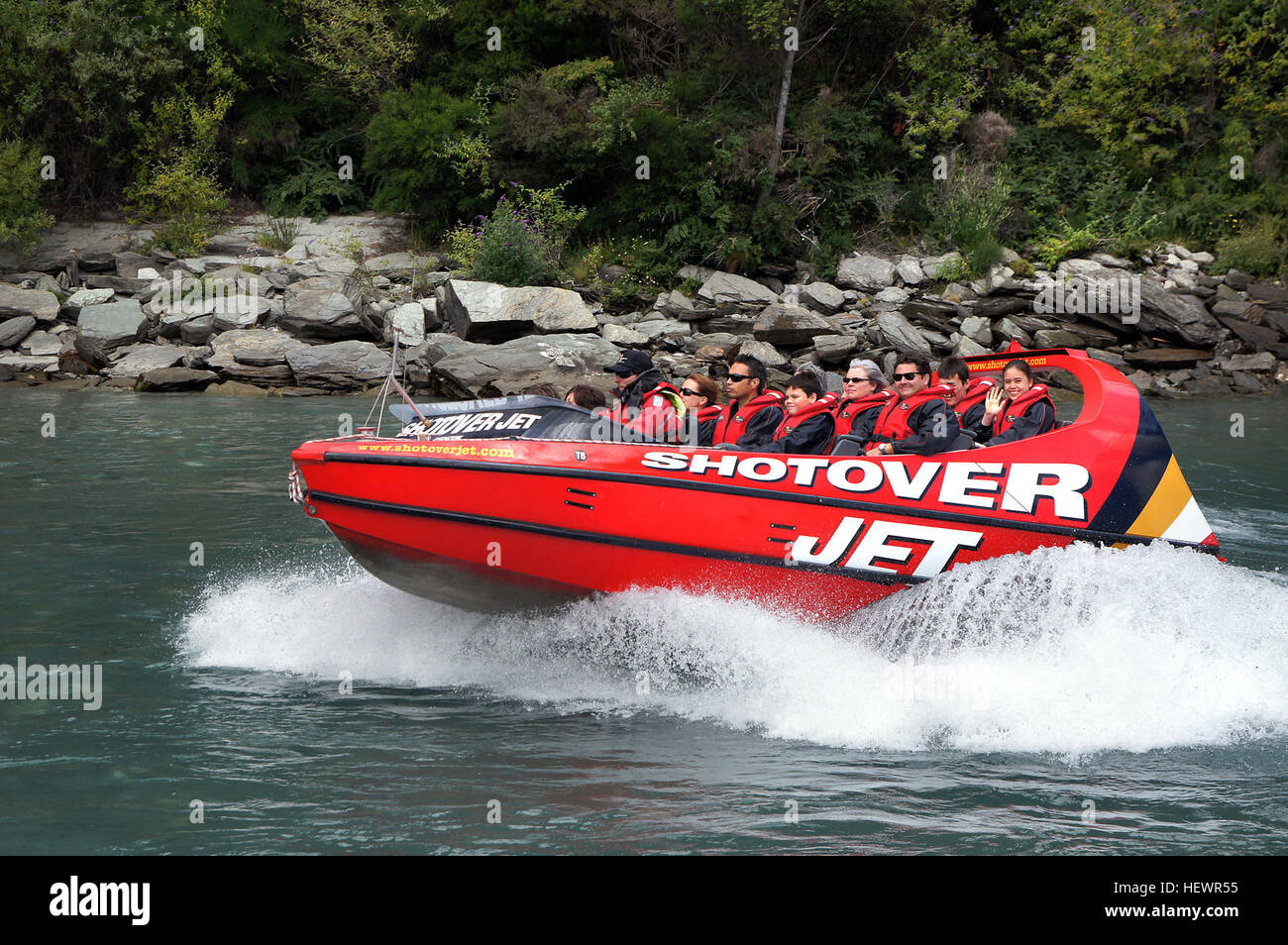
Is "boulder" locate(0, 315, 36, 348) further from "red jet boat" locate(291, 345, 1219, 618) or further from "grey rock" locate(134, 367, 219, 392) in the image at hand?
"red jet boat" locate(291, 345, 1219, 618)

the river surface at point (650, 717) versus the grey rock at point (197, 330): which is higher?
the grey rock at point (197, 330)

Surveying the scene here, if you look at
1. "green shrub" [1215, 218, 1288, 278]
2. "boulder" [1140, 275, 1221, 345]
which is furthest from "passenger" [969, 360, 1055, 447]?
"green shrub" [1215, 218, 1288, 278]

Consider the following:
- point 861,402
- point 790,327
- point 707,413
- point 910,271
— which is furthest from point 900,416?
point 910,271

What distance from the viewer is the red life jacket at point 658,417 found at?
6.30 meters

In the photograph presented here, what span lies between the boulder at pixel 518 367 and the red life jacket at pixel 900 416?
9.47 meters

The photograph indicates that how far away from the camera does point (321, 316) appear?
1853 cm

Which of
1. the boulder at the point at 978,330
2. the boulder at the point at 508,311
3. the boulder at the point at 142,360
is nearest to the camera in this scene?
the boulder at the point at 142,360

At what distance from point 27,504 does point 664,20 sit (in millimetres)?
18425

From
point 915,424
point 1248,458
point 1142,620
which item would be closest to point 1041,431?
point 915,424

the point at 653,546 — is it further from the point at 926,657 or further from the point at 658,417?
the point at 926,657

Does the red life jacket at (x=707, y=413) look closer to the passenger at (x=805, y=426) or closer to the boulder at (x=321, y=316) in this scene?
the passenger at (x=805, y=426)

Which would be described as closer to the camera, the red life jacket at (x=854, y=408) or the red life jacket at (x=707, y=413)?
the red life jacket at (x=854, y=408)

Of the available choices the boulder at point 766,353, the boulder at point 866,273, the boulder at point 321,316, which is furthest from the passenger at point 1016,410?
the boulder at point 866,273

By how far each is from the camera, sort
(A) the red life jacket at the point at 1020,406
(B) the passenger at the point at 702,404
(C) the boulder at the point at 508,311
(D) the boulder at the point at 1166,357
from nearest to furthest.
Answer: (A) the red life jacket at the point at 1020,406
(B) the passenger at the point at 702,404
(C) the boulder at the point at 508,311
(D) the boulder at the point at 1166,357
